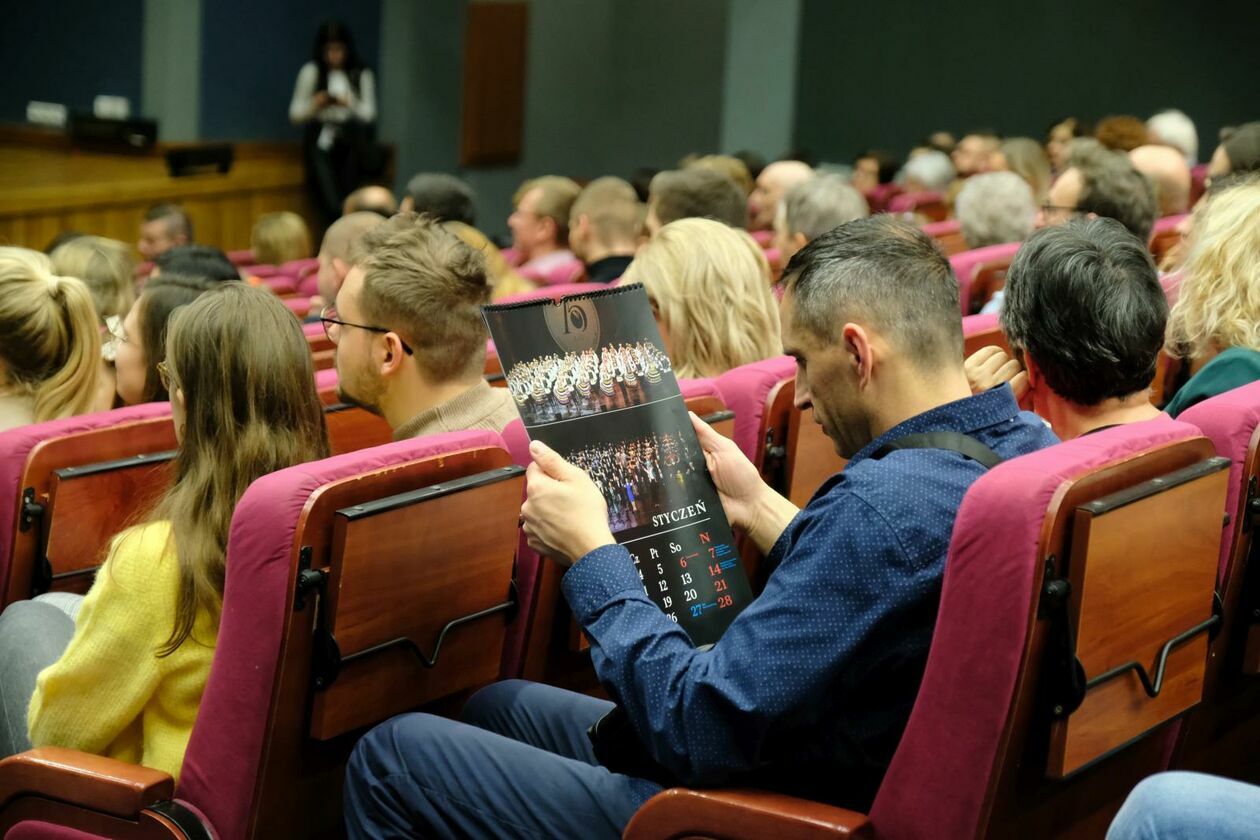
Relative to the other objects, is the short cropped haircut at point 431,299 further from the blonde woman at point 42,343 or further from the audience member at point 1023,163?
the audience member at point 1023,163

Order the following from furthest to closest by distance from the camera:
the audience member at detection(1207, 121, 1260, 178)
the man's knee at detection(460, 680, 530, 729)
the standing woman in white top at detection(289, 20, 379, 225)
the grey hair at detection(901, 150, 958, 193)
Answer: the standing woman in white top at detection(289, 20, 379, 225), the grey hair at detection(901, 150, 958, 193), the audience member at detection(1207, 121, 1260, 178), the man's knee at detection(460, 680, 530, 729)

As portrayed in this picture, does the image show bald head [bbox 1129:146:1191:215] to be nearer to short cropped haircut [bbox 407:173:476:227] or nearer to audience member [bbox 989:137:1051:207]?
audience member [bbox 989:137:1051:207]

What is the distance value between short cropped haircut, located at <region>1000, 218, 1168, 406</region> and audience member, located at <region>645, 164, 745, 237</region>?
246 centimetres

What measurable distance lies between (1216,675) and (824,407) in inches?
29.6

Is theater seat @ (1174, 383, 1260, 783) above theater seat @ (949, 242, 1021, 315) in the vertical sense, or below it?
below

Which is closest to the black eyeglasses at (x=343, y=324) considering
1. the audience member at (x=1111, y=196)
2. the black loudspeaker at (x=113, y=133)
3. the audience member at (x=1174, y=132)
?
the audience member at (x=1111, y=196)

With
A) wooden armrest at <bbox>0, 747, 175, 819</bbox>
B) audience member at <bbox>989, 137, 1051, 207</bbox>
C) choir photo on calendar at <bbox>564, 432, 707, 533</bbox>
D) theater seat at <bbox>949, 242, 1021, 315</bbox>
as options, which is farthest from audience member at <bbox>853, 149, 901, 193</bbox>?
wooden armrest at <bbox>0, 747, 175, 819</bbox>

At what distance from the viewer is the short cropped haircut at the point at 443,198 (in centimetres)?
532

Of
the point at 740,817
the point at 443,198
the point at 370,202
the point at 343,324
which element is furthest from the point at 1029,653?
the point at 370,202

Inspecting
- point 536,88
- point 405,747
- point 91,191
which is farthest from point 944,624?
point 536,88

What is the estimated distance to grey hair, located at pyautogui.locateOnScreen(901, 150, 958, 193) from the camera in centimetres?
893

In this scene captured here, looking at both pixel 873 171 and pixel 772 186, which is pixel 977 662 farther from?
pixel 873 171

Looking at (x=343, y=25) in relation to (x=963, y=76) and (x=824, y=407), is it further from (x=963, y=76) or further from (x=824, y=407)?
(x=824, y=407)

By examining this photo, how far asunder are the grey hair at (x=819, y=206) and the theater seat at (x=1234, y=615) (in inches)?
92.9
